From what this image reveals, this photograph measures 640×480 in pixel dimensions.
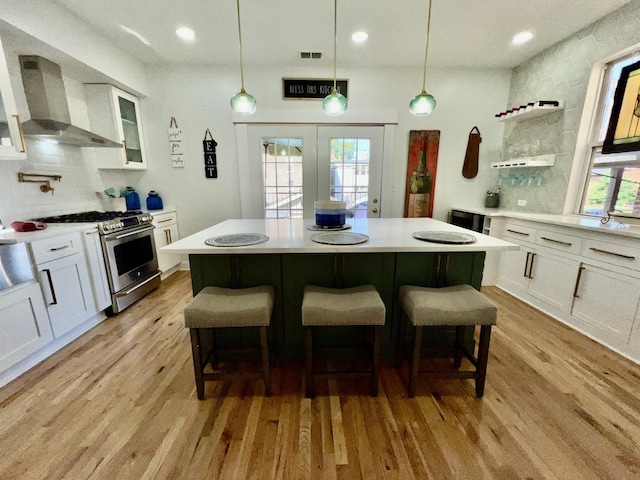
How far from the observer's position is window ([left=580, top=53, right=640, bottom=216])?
7.61 ft

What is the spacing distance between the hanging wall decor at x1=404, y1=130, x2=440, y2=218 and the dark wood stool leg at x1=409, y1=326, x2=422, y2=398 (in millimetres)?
2633

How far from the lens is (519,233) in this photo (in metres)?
2.82

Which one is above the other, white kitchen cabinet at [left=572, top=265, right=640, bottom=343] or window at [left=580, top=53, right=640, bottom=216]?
window at [left=580, top=53, right=640, bottom=216]

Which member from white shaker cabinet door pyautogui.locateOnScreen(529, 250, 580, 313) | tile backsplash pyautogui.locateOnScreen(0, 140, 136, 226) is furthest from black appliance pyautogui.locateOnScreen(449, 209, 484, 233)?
tile backsplash pyautogui.locateOnScreen(0, 140, 136, 226)

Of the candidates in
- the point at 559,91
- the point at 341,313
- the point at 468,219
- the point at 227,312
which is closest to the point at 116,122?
the point at 227,312

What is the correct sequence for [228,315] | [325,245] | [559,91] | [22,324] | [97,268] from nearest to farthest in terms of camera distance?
[228,315], [325,245], [22,324], [97,268], [559,91]

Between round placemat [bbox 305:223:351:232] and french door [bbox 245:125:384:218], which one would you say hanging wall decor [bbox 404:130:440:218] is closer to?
french door [bbox 245:125:384:218]

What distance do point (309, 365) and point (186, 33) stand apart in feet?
10.9

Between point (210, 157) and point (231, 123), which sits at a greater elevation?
point (231, 123)

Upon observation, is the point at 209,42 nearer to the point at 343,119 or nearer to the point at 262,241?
the point at 343,119

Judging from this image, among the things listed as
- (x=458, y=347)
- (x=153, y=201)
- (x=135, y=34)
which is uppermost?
(x=135, y=34)

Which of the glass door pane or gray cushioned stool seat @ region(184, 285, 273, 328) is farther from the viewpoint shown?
the glass door pane

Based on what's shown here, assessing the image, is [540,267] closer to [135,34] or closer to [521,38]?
[521,38]

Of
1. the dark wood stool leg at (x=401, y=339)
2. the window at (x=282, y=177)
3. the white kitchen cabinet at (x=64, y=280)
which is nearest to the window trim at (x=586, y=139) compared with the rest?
the dark wood stool leg at (x=401, y=339)
